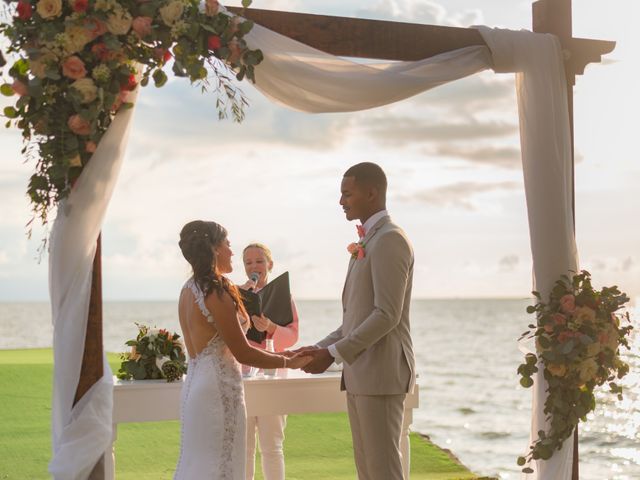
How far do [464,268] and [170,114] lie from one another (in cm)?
1287

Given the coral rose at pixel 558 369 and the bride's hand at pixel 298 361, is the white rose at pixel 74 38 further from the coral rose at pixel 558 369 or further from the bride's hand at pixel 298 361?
the coral rose at pixel 558 369

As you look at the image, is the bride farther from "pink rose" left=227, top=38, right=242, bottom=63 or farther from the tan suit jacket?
"pink rose" left=227, top=38, right=242, bottom=63

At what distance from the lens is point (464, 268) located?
3744 cm

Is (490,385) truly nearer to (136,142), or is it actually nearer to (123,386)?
(136,142)

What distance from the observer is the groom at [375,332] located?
4.16 metres

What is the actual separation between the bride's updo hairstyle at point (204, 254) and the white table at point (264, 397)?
41.1 inches

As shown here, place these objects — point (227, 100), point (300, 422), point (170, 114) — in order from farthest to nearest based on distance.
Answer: point (170, 114)
point (300, 422)
point (227, 100)

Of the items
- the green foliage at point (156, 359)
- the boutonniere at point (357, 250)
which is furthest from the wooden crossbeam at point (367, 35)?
the green foliage at point (156, 359)

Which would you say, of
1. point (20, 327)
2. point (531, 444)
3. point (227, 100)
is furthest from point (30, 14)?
point (20, 327)

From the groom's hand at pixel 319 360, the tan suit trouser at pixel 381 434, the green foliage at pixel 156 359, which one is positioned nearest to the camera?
the tan suit trouser at pixel 381 434

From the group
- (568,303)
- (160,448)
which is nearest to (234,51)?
(568,303)

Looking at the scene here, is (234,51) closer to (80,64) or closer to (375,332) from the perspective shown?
(80,64)

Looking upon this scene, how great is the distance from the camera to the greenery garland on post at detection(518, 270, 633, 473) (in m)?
4.97

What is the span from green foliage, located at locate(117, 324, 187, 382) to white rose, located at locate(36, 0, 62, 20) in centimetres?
182
